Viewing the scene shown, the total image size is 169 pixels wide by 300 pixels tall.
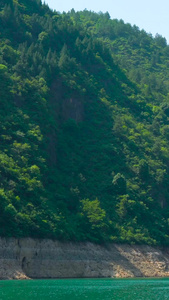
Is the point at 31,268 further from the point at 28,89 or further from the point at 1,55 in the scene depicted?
the point at 1,55

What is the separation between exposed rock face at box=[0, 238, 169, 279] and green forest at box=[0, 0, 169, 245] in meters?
1.77

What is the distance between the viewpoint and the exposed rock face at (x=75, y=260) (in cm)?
9912

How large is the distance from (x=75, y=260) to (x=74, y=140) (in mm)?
40018

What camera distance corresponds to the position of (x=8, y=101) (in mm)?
129250

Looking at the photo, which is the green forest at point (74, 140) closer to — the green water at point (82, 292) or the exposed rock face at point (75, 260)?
the exposed rock face at point (75, 260)

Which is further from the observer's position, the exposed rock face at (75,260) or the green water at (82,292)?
the exposed rock face at (75,260)

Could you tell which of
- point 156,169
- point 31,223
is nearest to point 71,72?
point 156,169

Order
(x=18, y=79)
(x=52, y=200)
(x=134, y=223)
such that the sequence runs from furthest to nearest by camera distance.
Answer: (x=18, y=79) < (x=134, y=223) < (x=52, y=200)

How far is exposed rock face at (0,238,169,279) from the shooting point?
99.1 m

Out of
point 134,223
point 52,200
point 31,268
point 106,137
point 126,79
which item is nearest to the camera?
point 31,268

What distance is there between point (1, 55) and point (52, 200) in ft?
128

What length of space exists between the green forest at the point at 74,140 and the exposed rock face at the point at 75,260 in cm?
177

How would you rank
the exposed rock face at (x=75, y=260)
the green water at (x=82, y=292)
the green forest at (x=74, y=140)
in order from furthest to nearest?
the green forest at (x=74, y=140) < the exposed rock face at (x=75, y=260) < the green water at (x=82, y=292)

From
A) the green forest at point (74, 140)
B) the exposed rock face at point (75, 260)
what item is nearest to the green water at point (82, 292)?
the exposed rock face at point (75, 260)
